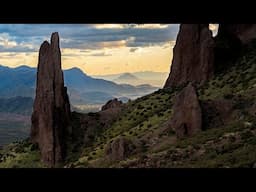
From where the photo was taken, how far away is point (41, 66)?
63.2 metres

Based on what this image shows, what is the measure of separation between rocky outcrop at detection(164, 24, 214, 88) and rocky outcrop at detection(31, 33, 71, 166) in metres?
12.8

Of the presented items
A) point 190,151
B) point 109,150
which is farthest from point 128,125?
point 190,151

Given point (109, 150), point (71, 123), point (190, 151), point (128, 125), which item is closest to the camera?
point (190, 151)

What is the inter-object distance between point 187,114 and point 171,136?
7.33ft

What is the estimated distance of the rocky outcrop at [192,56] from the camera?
193 ft

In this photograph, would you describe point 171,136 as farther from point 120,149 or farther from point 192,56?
point 192,56

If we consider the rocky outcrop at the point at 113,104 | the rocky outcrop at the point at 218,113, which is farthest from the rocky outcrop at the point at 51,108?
the rocky outcrop at the point at 218,113

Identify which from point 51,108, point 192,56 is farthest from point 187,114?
point 51,108

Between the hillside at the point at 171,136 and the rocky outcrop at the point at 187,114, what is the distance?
89 cm

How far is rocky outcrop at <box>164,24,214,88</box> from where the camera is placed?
58.9 m
